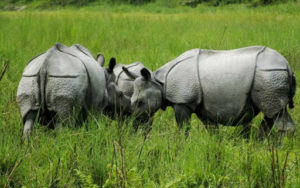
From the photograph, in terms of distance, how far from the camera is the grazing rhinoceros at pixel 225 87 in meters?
4.08

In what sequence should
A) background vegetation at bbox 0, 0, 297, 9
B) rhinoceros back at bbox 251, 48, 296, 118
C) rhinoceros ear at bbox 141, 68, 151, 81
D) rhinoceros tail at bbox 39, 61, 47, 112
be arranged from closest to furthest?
rhinoceros tail at bbox 39, 61, 47, 112
rhinoceros back at bbox 251, 48, 296, 118
rhinoceros ear at bbox 141, 68, 151, 81
background vegetation at bbox 0, 0, 297, 9

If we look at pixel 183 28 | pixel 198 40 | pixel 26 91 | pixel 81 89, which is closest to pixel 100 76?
pixel 81 89

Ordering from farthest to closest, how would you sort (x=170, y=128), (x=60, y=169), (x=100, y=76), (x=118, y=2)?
(x=118, y=2) → (x=170, y=128) → (x=100, y=76) → (x=60, y=169)

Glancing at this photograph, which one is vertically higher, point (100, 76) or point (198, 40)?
point (100, 76)

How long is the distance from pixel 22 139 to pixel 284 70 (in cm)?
244

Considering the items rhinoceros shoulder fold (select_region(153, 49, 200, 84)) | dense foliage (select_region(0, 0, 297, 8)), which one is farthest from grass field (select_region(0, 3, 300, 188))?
dense foliage (select_region(0, 0, 297, 8))

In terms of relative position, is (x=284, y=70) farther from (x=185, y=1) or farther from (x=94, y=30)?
(x=185, y=1)


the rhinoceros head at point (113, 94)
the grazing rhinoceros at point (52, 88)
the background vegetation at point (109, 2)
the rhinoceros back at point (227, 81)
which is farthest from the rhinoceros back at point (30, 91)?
the background vegetation at point (109, 2)

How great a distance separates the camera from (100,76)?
4070mm

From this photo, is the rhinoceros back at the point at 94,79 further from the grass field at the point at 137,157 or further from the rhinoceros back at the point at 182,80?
the rhinoceros back at the point at 182,80

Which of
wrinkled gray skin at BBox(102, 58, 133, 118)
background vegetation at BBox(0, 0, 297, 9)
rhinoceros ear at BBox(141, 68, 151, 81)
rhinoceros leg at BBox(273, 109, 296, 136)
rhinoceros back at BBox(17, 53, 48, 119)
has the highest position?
rhinoceros back at BBox(17, 53, 48, 119)

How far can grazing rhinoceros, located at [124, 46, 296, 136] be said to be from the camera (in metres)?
4.08

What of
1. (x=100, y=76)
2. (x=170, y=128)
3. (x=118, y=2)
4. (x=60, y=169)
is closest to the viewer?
(x=60, y=169)

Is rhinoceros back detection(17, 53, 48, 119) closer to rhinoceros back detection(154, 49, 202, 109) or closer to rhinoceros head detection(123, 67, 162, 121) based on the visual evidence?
rhinoceros head detection(123, 67, 162, 121)
